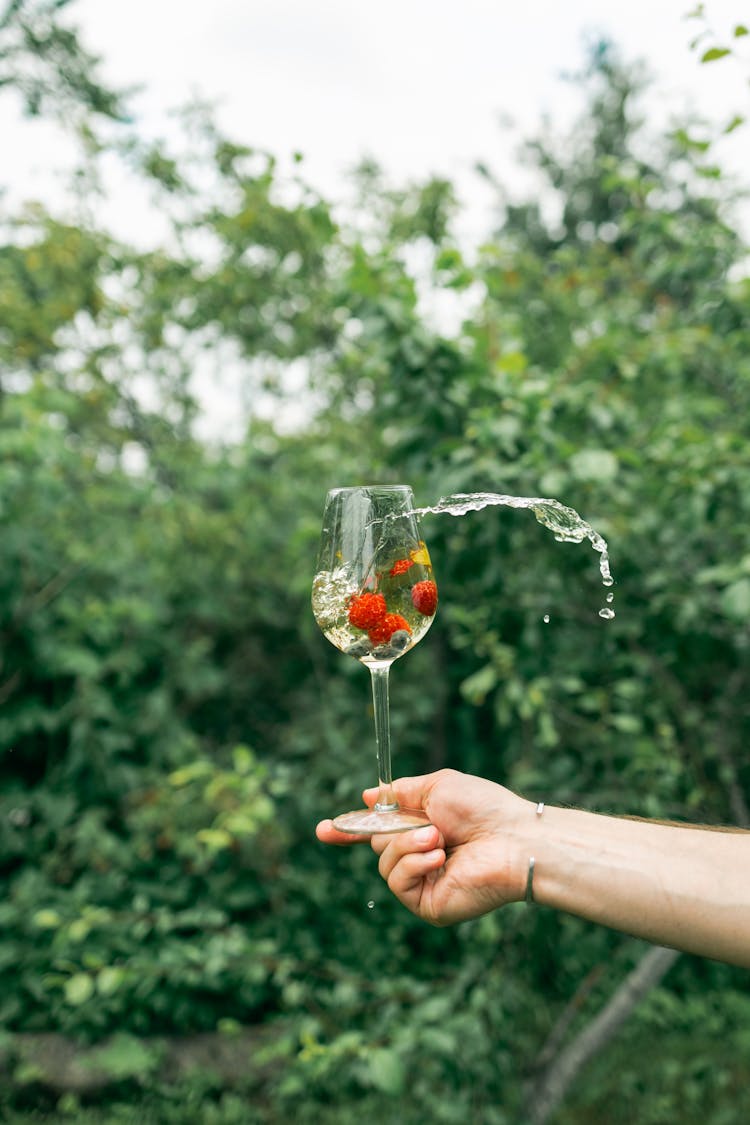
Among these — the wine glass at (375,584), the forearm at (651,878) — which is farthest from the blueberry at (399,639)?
the forearm at (651,878)

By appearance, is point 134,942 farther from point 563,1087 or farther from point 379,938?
point 563,1087

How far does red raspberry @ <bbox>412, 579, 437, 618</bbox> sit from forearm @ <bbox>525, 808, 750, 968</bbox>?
0.46m

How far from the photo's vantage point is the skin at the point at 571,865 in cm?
159

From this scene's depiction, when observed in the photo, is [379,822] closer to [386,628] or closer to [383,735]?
[383,735]

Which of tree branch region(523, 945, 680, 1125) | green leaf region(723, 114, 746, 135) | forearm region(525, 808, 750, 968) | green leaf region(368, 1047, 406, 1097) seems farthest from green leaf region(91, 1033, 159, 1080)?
green leaf region(723, 114, 746, 135)

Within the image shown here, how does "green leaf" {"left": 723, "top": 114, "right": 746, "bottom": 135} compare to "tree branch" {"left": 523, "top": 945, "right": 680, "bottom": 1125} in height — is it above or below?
above

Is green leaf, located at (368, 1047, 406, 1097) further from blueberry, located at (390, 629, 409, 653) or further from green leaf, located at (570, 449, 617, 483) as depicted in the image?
green leaf, located at (570, 449, 617, 483)

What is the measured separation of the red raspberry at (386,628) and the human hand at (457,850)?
36 centimetres

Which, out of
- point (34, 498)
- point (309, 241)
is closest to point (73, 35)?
point (309, 241)

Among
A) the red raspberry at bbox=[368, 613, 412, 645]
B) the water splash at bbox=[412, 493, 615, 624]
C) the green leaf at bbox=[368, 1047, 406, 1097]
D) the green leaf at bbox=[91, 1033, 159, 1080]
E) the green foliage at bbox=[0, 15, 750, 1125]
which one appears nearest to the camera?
the red raspberry at bbox=[368, 613, 412, 645]

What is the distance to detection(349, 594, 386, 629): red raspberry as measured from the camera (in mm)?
1659

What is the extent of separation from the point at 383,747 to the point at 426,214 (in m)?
3.37

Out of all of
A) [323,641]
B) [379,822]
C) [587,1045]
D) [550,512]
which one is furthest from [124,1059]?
[550,512]

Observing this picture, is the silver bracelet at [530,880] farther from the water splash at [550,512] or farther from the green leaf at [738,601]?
the green leaf at [738,601]
